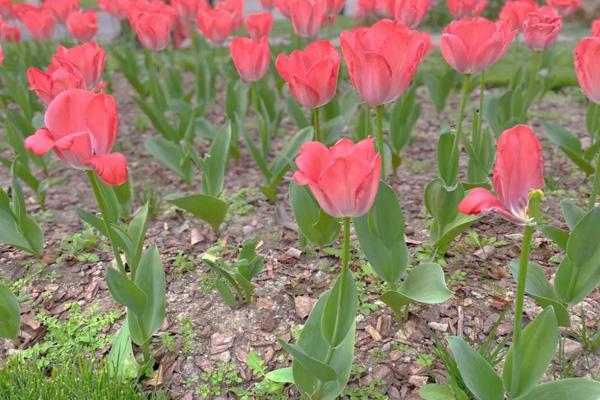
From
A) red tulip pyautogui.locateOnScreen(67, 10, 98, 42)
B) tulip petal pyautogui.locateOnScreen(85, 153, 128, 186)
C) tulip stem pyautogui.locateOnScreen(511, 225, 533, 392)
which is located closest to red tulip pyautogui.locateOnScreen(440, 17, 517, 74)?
tulip stem pyautogui.locateOnScreen(511, 225, 533, 392)

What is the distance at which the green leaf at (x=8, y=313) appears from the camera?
6.20 feet

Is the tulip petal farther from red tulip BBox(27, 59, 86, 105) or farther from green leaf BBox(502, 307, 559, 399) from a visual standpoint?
green leaf BBox(502, 307, 559, 399)

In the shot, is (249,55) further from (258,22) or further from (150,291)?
(150,291)

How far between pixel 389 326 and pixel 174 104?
1862 mm

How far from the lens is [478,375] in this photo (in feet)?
4.90

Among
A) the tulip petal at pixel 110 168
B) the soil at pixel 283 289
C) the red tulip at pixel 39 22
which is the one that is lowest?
Result: the soil at pixel 283 289

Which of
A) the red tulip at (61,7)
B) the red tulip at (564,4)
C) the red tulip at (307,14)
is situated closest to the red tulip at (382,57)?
the red tulip at (307,14)

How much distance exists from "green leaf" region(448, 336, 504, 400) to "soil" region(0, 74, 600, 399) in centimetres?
30

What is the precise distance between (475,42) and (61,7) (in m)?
2.53

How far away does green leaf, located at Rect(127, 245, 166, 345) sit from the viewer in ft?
5.93

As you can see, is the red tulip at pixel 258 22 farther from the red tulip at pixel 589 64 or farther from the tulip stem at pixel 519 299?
the tulip stem at pixel 519 299

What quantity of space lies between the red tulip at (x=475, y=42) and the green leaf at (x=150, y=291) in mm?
1083

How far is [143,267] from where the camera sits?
1.81m

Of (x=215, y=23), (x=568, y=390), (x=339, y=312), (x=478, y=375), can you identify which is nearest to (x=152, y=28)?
(x=215, y=23)
